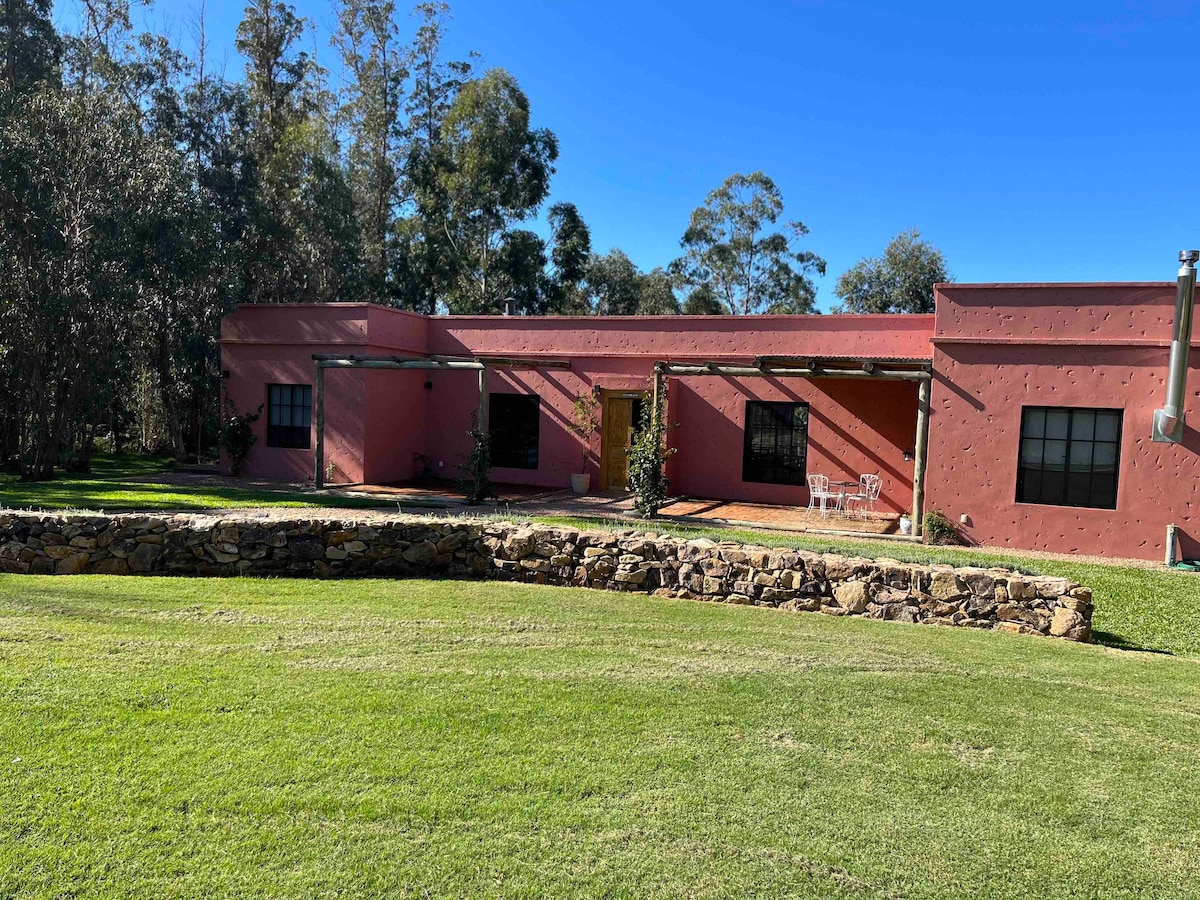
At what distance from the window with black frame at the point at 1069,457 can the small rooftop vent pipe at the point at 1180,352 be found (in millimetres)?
635

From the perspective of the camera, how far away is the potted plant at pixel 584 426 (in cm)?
1666

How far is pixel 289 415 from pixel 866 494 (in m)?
12.2

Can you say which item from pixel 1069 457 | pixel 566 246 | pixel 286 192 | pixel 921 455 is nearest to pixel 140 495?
pixel 921 455

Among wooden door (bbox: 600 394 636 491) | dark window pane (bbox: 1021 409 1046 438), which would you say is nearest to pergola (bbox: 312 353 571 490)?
wooden door (bbox: 600 394 636 491)

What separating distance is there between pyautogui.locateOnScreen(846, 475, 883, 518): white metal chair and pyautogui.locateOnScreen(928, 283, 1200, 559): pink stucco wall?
154cm

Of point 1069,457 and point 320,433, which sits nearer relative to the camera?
point 1069,457

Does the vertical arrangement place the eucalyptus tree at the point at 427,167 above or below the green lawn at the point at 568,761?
above

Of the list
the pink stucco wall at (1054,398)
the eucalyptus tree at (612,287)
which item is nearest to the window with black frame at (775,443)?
the pink stucco wall at (1054,398)

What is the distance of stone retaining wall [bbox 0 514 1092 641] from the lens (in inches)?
282

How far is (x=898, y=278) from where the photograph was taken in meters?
32.7

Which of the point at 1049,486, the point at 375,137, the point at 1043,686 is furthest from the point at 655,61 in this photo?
the point at 1043,686

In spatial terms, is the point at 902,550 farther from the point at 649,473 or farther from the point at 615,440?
the point at 615,440

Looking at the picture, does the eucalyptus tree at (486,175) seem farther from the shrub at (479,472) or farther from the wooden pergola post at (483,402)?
the shrub at (479,472)

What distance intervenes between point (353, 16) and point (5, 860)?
35.7 meters
